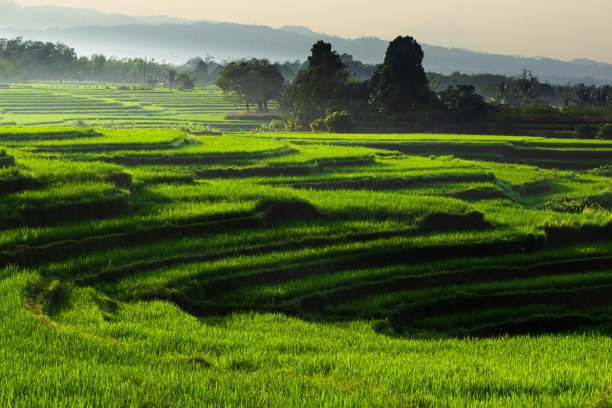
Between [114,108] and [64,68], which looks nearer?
[114,108]

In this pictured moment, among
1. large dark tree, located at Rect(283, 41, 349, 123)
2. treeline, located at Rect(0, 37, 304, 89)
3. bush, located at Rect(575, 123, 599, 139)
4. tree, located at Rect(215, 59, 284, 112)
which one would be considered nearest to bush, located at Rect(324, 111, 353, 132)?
large dark tree, located at Rect(283, 41, 349, 123)

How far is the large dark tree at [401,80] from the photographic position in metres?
42.4

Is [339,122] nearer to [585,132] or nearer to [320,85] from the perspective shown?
[320,85]

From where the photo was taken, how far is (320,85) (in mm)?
46750

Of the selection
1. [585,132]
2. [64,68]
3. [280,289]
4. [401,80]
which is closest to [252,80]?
[401,80]

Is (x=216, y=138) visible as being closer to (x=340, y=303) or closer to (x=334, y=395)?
(x=340, y=303)

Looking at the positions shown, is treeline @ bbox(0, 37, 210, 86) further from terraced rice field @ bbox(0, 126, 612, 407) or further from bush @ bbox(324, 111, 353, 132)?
terraced rice field @ bbox(0, 126, 612, 407)

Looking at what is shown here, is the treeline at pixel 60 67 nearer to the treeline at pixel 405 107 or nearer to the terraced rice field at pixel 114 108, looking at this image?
the terraced rice field at pixel 114 108

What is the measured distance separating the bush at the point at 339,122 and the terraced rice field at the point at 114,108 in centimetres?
1049

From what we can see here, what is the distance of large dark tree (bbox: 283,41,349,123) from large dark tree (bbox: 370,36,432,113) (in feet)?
14.8

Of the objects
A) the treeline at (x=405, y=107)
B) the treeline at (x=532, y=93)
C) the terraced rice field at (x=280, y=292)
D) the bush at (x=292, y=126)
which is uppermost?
the treeline at (x=532, y=93)

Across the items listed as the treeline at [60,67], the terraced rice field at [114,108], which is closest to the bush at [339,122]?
the terraced rice field at [114,108]

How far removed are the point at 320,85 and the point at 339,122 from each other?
7.87 m

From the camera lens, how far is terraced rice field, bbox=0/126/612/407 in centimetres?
517
